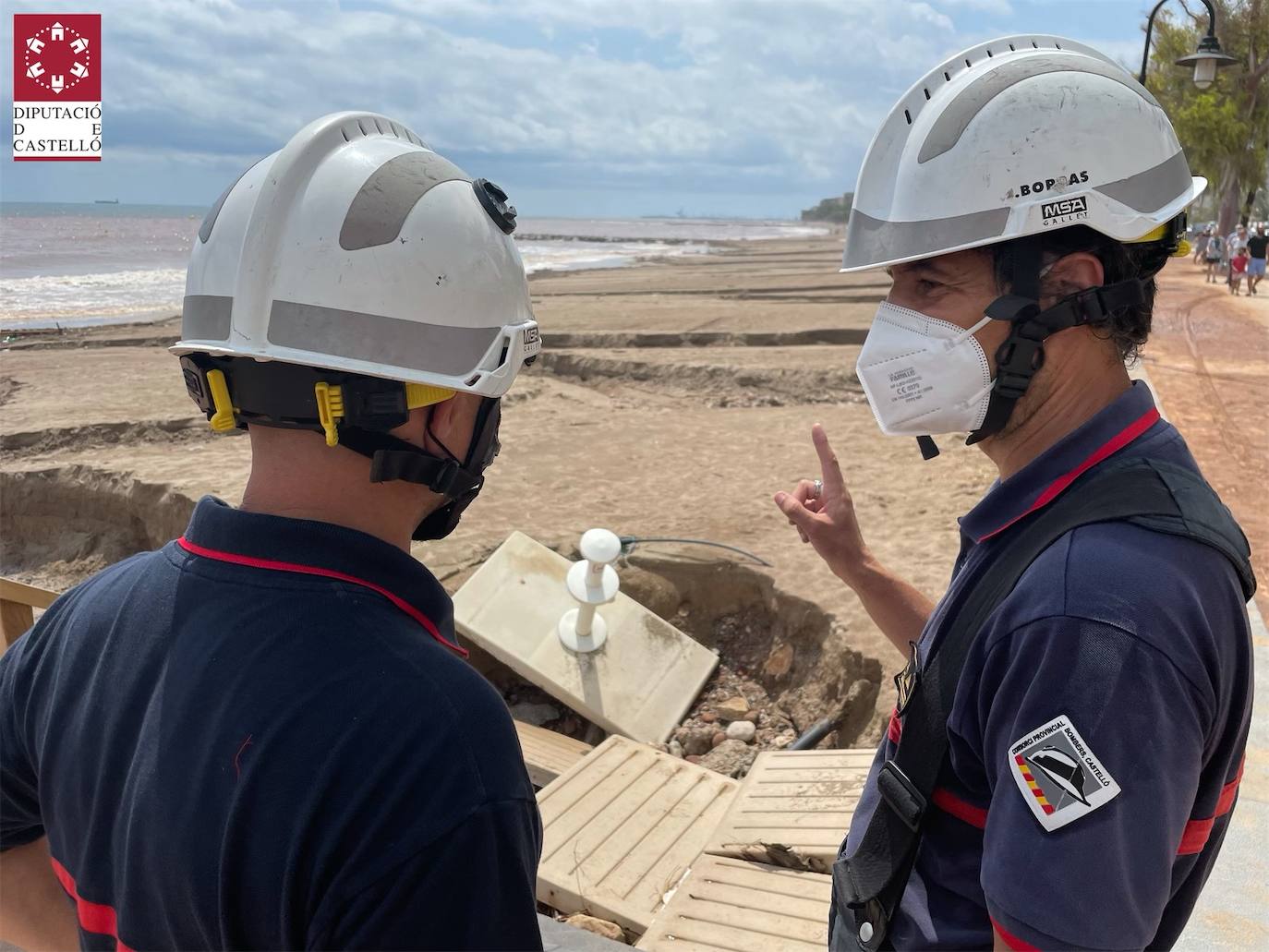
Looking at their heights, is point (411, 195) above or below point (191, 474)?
above

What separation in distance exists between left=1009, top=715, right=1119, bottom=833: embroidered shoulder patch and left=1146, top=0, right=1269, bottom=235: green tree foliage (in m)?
39.9

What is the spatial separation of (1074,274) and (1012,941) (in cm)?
119

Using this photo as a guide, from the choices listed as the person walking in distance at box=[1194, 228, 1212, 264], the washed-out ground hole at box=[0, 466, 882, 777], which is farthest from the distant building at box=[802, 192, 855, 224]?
the washed-out ground hole at box=[0, 466, 882, 777]

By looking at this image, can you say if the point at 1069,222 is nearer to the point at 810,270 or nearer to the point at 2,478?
the point at 2,478

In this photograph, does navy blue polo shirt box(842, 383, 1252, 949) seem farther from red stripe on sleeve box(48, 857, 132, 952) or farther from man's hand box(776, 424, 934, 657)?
red stripe on sleeve box(48, 857, 132, 952)

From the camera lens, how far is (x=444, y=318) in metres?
1.62

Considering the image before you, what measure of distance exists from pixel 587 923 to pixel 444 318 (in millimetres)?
3175

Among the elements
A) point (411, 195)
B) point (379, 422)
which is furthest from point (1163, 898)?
point (411, 195)

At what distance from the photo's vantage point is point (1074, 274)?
5.88 feet

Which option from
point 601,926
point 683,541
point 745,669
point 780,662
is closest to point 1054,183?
point 601,926

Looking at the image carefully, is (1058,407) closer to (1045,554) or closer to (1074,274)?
(1074,274)

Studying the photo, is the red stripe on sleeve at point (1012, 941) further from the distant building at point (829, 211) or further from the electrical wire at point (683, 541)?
the distant building at point (829, 211)

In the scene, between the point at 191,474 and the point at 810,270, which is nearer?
the point at 191,474

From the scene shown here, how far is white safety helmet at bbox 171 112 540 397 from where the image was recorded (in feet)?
5.06
